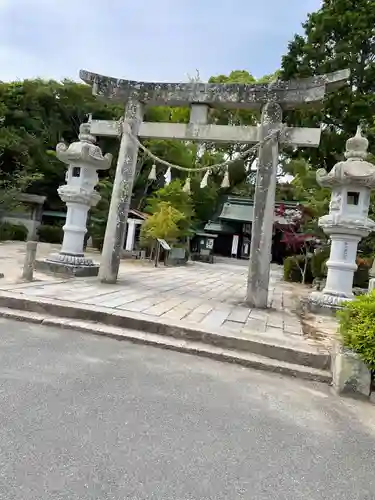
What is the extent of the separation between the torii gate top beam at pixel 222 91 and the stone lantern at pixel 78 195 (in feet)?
4.14

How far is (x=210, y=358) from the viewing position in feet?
14.8

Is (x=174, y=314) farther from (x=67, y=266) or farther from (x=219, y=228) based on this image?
(x=219, y=228)

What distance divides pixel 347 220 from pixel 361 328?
4.38m

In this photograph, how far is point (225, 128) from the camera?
823cm

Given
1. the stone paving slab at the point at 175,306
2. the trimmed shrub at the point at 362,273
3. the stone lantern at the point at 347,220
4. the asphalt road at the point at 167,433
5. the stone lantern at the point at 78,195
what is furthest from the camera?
the trimmed shrub at the point at 362,273

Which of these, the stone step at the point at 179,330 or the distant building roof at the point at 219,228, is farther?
the distant building roof at the point at 219,228

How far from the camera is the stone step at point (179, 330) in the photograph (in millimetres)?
4539

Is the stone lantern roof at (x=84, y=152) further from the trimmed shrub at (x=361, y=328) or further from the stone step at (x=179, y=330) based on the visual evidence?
the trimmed shrub at (x=361, y=328)

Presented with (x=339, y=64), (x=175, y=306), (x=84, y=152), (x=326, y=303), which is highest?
(x=339, y=64)

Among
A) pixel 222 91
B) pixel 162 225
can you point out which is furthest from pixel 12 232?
pixel 222 91

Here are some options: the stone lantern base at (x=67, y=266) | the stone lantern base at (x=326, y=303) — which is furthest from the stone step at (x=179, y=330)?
the stone lantern base at (x=67, y=266)

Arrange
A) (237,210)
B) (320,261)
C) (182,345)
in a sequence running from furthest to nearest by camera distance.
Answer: (237,210)
(320,261)
(182,345)

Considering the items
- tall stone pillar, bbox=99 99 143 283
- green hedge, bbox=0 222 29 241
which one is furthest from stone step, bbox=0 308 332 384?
green hedge, bbox=0 222 29 241

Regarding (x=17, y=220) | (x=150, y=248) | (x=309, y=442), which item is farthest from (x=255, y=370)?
(x=17, y=220)
